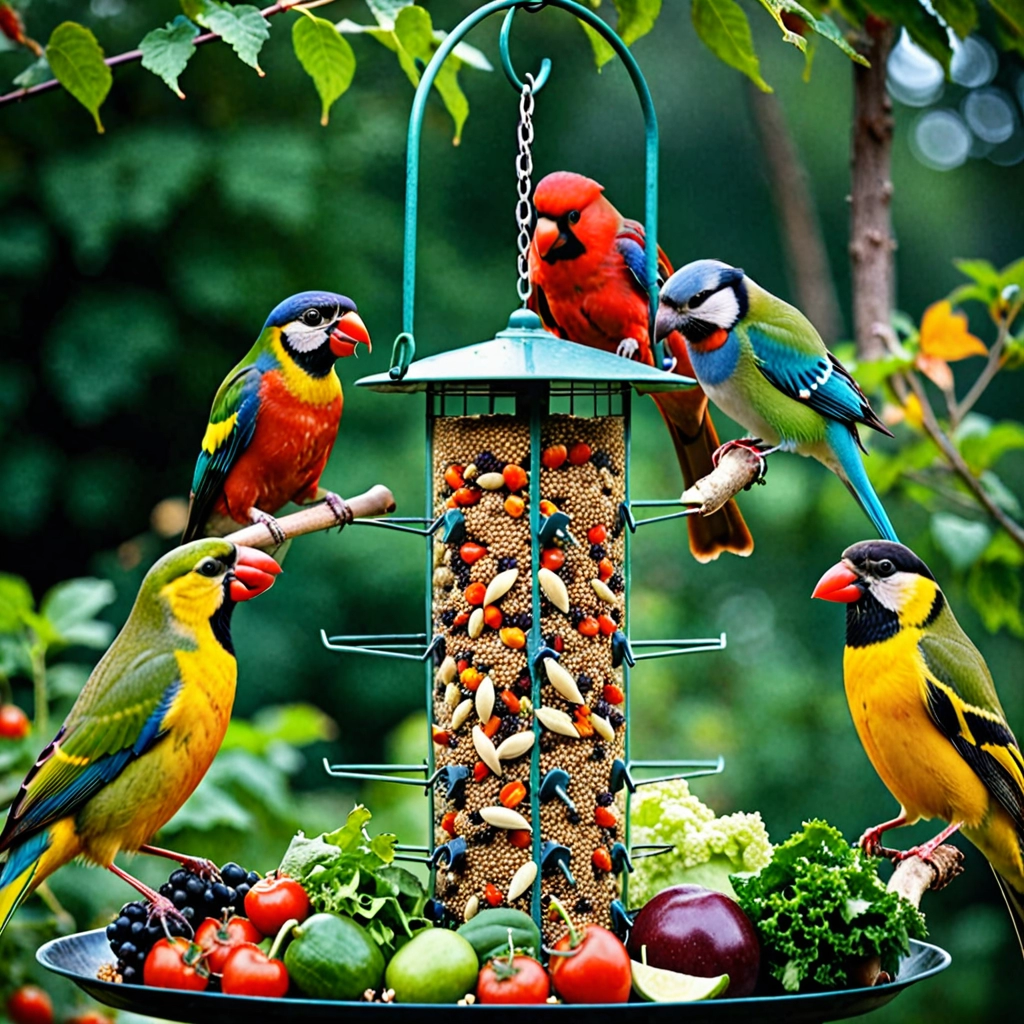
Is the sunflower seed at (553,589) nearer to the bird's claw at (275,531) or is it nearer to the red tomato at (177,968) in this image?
the bird's claw at (275,531)

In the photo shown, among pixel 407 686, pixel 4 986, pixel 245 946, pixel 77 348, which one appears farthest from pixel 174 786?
pixel 407 686

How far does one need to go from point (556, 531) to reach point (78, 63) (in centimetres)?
162

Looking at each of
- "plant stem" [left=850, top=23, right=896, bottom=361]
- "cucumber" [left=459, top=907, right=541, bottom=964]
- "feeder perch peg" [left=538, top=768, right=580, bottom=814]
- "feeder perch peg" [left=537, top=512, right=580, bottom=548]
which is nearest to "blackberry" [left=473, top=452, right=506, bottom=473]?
"feeder perch peg" [left=537, top=512, right=580, bottom=548]

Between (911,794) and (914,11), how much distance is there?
202 cm

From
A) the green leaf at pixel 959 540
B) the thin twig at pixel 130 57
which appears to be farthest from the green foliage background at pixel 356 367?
the thin twig at pixel 130 57

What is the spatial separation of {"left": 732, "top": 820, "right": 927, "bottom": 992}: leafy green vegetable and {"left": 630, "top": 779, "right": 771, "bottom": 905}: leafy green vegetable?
Result: 0.36 meters

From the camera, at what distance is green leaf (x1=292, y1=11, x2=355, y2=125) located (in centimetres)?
383

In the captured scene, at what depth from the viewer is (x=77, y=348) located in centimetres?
895

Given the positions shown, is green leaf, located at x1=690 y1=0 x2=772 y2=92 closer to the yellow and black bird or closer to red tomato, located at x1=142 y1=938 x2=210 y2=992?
the yellow and black bird

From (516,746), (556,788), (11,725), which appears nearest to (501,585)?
(516,746)

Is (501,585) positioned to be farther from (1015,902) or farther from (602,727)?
(1015,902)

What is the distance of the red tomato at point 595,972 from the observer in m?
3.14

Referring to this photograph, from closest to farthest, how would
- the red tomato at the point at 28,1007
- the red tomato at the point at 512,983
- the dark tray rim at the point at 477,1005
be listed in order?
1. the dark tray rim at the point at 477,1005
2. the red tomato at the point at 512,983
3. the red tomato at the point at 28,1007

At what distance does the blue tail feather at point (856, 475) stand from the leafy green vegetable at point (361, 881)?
5.22 feet
